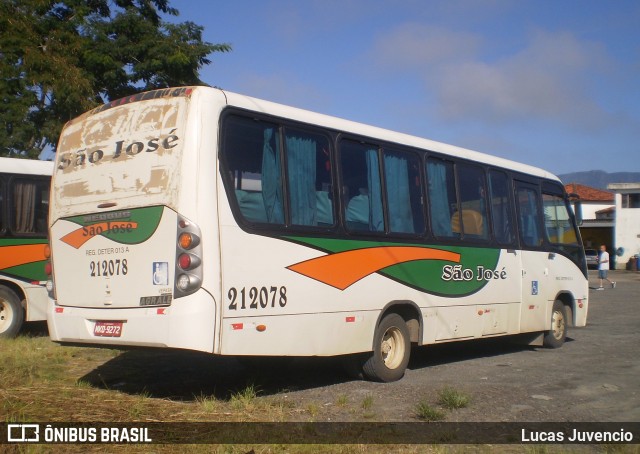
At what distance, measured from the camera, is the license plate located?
724 cm

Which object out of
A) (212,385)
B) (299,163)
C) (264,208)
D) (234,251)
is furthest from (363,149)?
(212,385)

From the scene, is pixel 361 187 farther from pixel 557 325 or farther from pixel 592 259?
pixel 592 259

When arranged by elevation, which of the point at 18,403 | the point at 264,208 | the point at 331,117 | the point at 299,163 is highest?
the point at 331,117

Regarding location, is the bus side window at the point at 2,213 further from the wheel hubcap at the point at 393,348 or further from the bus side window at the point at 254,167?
the wheel hubcap at the point at 393,348

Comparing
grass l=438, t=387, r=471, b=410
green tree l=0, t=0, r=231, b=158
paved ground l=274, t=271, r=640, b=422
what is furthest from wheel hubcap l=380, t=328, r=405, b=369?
green tree l=0, t=0, r=231, b=158

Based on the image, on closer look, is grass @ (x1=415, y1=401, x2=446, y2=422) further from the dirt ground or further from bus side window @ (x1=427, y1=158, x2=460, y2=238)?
bus side window @ (x1=427, y1=158, x2=460, y2=238)

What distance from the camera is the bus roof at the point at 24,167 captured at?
12.9 metres

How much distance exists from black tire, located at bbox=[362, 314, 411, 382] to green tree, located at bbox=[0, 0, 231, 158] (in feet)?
40.2

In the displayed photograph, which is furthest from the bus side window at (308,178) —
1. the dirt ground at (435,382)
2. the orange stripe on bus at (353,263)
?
the dirt ground at (435,382)

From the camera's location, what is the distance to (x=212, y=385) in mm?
8930

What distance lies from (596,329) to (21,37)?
603 inches

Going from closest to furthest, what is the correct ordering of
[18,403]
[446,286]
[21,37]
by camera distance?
[18,403] < [446,286] < [21,37]

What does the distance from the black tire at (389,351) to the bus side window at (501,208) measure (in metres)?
2.78

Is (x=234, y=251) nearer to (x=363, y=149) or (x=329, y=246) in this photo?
(x=329, y=246)
